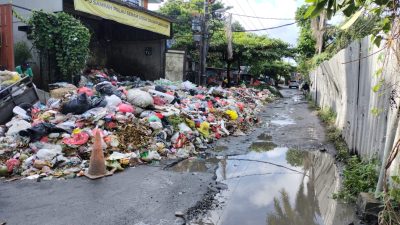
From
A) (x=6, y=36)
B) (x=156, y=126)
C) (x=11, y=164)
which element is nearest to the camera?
(x=11, y=164)

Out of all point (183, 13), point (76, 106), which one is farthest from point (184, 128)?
point (183, 13)

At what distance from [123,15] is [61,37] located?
3266mm

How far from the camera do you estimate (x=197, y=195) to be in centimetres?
508

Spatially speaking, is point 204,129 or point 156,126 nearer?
point 156,126

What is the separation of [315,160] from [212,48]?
20.6 metres

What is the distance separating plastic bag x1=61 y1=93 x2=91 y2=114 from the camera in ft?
27.6

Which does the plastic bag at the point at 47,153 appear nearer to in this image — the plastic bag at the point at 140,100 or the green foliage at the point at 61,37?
the plastic bag at the point at 140,100

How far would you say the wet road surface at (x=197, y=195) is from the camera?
4305 millimetres

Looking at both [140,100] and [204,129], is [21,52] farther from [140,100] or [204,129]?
[204,129]

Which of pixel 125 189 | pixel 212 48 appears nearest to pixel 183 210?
pixel 125 189

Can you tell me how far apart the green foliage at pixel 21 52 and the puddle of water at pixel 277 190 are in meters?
8.18

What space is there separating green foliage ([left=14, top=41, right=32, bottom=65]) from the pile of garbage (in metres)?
1.89

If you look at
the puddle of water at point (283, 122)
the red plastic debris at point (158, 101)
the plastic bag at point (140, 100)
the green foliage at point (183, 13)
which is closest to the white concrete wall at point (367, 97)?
the puddle of water at point (283, 122)

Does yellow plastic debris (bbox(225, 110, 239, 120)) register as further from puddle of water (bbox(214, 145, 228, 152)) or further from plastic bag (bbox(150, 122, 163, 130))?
plastic bag (bbox(150, 122, 163, 130))
